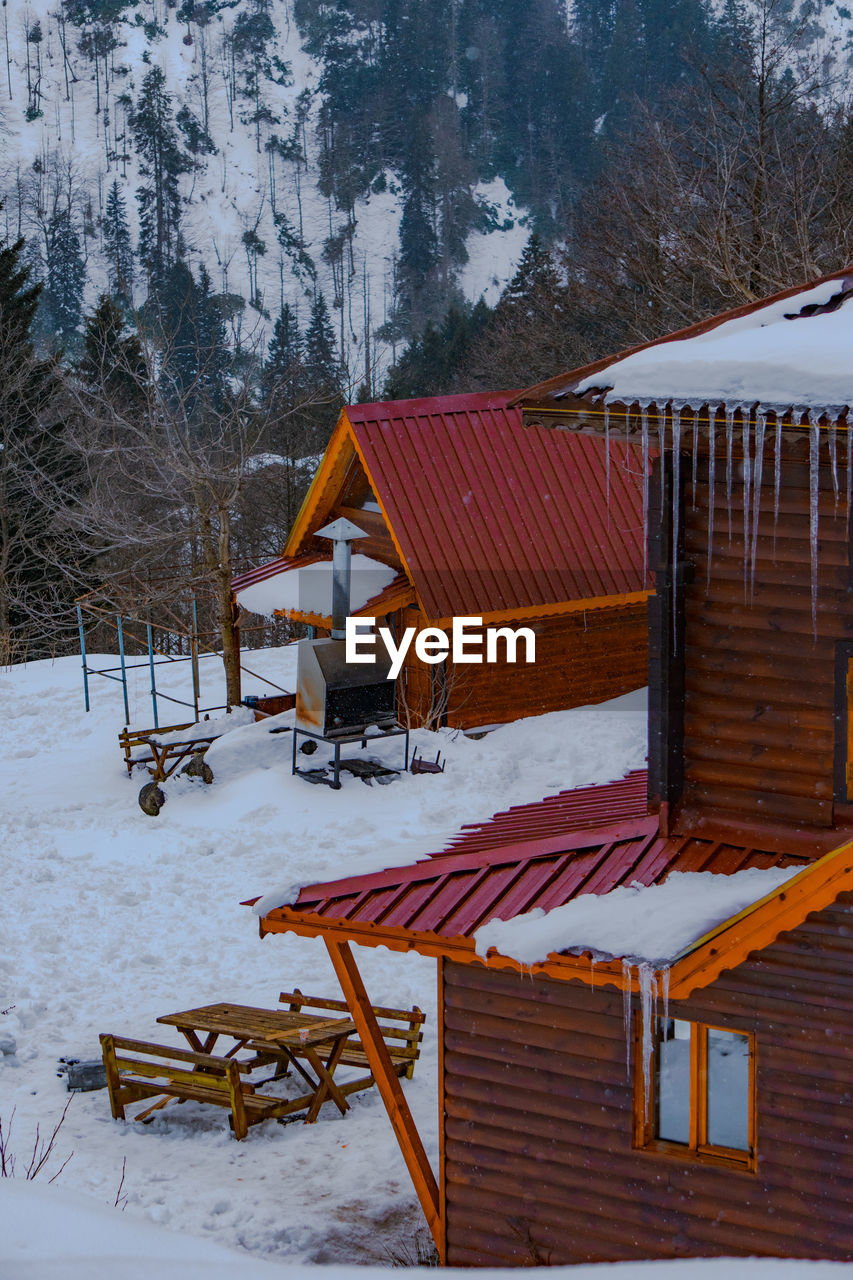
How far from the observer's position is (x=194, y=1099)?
9.44 metres

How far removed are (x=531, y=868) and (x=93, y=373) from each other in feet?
144

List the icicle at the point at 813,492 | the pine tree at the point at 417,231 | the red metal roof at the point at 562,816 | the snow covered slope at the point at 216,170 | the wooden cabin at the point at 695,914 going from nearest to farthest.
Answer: the icicle at the point at 813,492
the wooden cabin at the point at 695,914
the red metal roof at the point at 562,816
the pine tree at the point at 417,231
the snow covered slope at the point at 216,170

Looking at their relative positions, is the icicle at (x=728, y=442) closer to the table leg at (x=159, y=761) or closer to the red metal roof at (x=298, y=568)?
the red metal roof at (x=298, y=568)

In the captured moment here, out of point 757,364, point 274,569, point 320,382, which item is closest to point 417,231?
point 320,382

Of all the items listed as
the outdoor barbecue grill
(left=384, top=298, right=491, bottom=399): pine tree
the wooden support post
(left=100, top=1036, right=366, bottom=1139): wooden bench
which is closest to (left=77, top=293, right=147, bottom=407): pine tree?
(left=384, top=298, right=491, bottom=399): pine tree

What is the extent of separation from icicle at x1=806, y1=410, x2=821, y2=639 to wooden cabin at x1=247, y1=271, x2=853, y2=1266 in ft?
0.05

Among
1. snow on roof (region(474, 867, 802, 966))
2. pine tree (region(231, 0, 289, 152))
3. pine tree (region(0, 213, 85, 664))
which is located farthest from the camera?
pine tree (region(231, 0, 289, 152))

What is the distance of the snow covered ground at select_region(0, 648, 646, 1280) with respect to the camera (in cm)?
832

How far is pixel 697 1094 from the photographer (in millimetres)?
6766

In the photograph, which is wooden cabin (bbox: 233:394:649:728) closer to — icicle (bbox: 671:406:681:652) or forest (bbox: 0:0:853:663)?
icicle (bbox: 671:406:681:652)

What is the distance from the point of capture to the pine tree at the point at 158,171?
92562 mm

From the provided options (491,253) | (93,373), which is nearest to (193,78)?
(491,253)

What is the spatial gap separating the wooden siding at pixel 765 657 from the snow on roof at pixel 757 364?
24.9 inches

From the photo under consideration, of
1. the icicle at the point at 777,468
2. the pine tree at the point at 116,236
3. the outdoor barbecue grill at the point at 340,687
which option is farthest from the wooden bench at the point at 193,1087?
the pine tree at the point at 116,236
